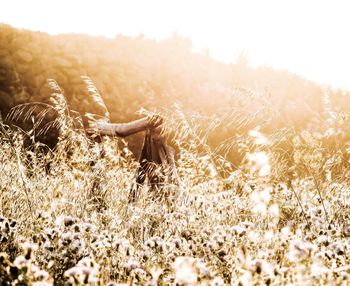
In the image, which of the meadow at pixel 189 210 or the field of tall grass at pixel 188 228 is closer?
the field of tall grass at pixel 188 228

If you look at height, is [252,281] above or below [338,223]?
above

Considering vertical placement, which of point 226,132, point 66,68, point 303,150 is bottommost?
point 226,132

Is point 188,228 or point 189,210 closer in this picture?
point 188,228

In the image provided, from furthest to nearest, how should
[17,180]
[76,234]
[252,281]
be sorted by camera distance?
1. [17,180]
2. [76,234]
3. [252,281]

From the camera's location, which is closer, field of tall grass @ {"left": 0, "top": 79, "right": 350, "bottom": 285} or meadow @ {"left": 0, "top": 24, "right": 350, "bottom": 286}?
field of tall grass @ {"left": 0, "top": 79, "right": 350, "bottom": 285}

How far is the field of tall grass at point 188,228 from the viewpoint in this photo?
164cm

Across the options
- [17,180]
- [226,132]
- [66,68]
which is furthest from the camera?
Answer: [66,68]

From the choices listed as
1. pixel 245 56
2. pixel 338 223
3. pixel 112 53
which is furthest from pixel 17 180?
pixel 245 56

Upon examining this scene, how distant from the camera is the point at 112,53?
13.5 metres

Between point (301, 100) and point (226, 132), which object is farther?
point (301, 100)

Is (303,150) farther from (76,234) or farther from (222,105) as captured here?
(222,105)

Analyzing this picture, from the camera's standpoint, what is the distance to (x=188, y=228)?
2.61m

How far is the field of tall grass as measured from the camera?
1636 millimetres

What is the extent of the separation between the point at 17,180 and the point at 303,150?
2115 mm
